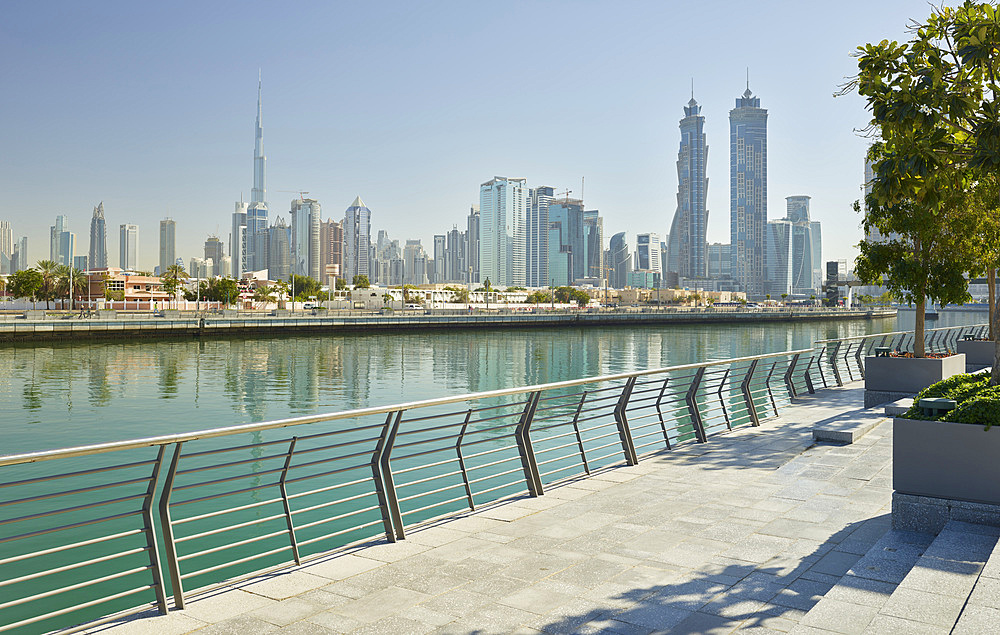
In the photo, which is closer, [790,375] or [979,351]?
[790,375]

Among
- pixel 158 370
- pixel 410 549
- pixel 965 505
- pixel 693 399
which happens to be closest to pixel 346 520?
pixel 693 399

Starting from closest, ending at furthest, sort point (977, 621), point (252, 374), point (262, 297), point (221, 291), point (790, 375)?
1. point (977, 621)
2. point (790, 375)
3. point (252, 374)
4. point (221, 291)
5. point (262, 297)

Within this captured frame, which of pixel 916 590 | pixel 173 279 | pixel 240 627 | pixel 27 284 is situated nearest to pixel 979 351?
pixel 916 590

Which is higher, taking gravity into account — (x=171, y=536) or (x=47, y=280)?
(x=47, y=280)

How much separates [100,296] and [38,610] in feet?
538

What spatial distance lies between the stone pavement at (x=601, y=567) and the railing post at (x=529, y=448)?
9.3 inches

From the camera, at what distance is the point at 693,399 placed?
1220 cm

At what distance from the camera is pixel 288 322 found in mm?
83312

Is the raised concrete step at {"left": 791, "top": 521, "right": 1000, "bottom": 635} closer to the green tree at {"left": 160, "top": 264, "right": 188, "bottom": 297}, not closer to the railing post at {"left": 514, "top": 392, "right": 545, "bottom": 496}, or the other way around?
the railing post at {"left": 514, "top": 392, "right": 545, "bottom": 496}

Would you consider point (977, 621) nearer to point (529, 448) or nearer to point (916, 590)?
point (916, 590)

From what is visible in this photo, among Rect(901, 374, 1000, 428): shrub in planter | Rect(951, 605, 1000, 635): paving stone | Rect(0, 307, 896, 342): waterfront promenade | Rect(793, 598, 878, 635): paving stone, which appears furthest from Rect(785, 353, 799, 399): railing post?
Rect(0, 307, 896, 342): waterfront promenade

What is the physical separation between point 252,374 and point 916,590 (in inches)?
1691

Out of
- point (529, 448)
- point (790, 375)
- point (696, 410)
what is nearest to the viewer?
point (529, 448)

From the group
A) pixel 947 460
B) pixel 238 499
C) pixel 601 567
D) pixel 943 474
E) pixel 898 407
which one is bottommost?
pixel 238 499
